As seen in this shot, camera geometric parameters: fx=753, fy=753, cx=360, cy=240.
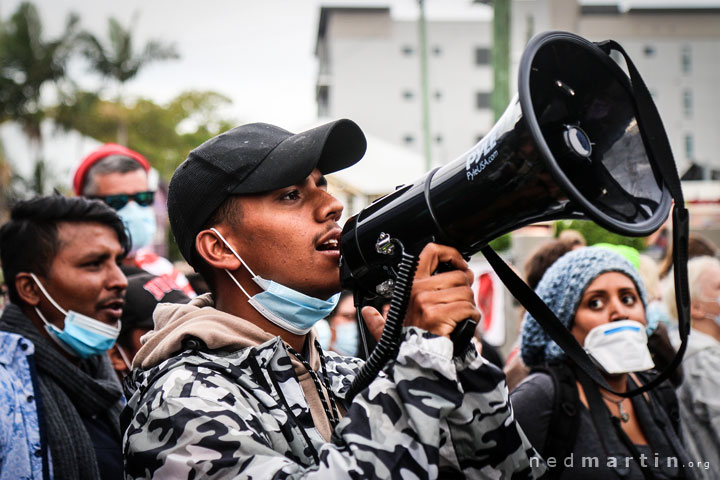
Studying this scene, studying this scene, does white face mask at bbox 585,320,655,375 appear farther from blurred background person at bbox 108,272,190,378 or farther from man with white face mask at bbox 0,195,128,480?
man with white face mask at bbox 0,195,128,480

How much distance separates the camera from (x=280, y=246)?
214cm

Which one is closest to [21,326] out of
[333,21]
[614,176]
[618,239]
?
[614,176]

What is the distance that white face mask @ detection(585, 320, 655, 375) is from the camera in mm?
3369

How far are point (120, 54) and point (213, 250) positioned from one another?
3606cm

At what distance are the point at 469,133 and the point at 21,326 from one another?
49025mm

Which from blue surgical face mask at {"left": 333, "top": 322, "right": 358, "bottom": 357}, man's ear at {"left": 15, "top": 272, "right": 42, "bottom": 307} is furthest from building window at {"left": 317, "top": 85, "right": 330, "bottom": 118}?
man's ear at {"left": 15, "top": 272, "right": 42, "bottom": 307}

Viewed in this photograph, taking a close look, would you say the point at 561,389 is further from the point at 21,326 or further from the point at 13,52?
the point at 13,52

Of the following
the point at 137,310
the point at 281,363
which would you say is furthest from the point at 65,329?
the point at 281,363

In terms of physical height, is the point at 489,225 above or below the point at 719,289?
above

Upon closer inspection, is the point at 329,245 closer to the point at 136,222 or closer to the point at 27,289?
the point at 27,289

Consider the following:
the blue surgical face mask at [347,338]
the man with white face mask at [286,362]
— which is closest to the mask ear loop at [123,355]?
the man with white face mask at [286,362]

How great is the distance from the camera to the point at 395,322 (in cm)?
176

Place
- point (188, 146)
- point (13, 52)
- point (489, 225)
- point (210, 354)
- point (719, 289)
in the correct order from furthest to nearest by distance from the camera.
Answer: point (188, 146), point (13, 52), point (719, 289), point (210, 354), point (489, 225)

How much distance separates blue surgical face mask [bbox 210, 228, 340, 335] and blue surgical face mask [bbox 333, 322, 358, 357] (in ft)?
15.3
